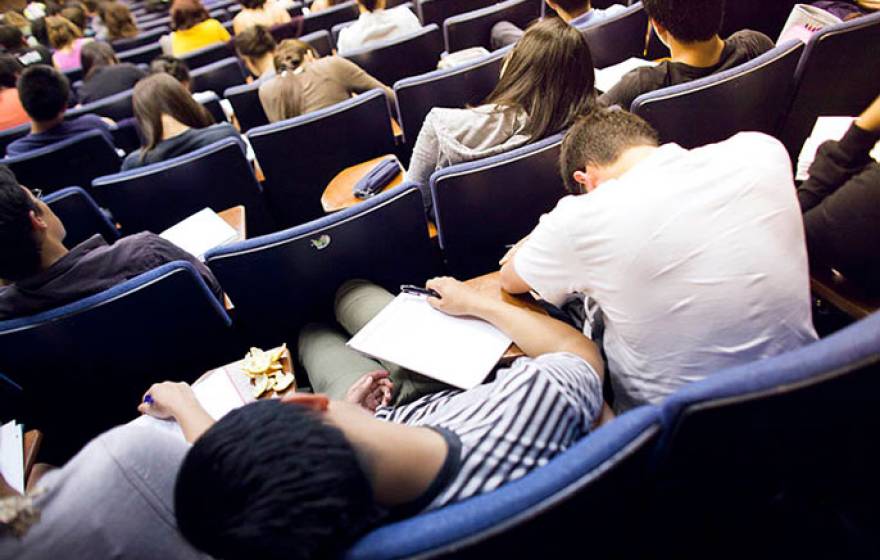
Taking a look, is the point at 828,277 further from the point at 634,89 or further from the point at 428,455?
the point at 428,455

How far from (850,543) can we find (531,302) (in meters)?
1.01

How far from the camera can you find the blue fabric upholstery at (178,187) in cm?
207

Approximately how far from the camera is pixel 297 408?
824 millimetres

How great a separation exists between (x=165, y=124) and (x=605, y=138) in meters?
2.15

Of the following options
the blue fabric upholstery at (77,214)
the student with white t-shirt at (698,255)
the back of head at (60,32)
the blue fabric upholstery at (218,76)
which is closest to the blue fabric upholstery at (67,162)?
the blue fabric upholstery at (77,214)

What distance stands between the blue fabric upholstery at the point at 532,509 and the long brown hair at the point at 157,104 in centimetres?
238

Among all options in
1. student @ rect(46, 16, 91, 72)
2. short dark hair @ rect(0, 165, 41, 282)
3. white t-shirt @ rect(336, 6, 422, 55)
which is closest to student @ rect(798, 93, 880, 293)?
short dark hair @ rect(0, 165, 41, 282)

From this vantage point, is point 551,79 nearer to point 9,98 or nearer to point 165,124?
point 165,124

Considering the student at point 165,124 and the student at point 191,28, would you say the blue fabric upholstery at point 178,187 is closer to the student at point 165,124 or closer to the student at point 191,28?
the student at point 165,124

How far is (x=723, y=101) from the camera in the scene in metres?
1.76

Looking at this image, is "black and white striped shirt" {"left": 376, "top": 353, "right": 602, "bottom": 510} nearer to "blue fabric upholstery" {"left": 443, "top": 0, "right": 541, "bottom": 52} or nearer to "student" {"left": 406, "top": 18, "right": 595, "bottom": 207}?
"student" {"left": 406, "top": 18, "right": 595, "bottom": 207}

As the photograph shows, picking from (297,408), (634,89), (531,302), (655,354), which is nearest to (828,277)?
(655,354)

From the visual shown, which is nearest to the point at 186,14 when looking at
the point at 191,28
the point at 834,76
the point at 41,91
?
the point at 191,28

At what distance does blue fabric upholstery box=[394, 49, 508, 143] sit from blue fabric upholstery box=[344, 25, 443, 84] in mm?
772
